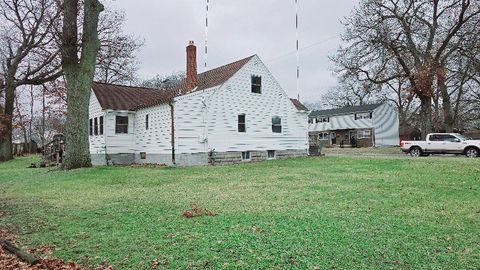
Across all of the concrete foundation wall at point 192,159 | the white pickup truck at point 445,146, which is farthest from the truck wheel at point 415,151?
the concrete foundation wall at point 192,159

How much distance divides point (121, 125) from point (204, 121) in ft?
20.8

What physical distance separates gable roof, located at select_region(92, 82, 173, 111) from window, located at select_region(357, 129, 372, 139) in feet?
107

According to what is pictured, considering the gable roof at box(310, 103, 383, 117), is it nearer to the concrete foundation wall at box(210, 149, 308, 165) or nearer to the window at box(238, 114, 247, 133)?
the concrete foundation wall at box(210, 149, 308, 165)

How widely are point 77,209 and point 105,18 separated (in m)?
27.9

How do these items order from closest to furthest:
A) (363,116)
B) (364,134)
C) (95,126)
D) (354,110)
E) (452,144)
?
(452,144) → (95,126) → (364,134) → (363,116) → (354,110)

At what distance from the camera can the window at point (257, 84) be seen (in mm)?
24562

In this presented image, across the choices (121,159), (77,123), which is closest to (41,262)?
(77,123)

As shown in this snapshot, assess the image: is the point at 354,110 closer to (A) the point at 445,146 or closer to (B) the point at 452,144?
(A) the point at 445,146

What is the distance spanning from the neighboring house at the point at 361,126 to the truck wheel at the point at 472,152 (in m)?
24.8

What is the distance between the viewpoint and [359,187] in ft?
36.5

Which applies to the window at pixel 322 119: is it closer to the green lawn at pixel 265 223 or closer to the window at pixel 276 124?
the window at pixel 276 124

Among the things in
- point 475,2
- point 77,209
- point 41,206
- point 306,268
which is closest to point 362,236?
point 306,268

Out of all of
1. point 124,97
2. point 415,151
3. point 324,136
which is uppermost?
point 124,97

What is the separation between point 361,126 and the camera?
5194cm
